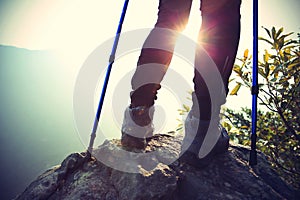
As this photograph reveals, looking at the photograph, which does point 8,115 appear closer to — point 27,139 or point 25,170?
point 27,139

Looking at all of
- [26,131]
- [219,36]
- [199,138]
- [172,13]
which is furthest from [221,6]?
[26,131]

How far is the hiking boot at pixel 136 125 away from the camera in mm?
2146

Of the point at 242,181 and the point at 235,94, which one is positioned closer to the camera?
the point at 242,181

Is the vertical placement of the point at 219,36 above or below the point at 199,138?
above

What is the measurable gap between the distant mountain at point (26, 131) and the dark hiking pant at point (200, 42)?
93312 millimetres

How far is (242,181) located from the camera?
6.80ft

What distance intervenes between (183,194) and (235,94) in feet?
6.21

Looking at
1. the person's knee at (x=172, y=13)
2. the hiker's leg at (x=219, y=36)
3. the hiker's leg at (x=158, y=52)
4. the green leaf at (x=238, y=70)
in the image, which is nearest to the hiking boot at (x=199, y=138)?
the hiker's leg at (x=219, y=36)

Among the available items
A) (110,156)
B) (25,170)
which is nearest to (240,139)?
(110,156)

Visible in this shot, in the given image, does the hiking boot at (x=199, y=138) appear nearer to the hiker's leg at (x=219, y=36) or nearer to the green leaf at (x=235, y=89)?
the hiker's leg at (x=219, y=36)

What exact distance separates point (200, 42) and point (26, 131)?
16145 cm

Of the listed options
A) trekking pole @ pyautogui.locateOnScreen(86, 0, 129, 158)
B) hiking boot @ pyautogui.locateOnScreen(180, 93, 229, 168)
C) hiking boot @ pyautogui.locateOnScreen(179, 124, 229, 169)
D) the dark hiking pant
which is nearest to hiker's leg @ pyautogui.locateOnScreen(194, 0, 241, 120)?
the dark hiking pant

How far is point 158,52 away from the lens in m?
2.08

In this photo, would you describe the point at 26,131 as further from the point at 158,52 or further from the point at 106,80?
the point at 158,52
